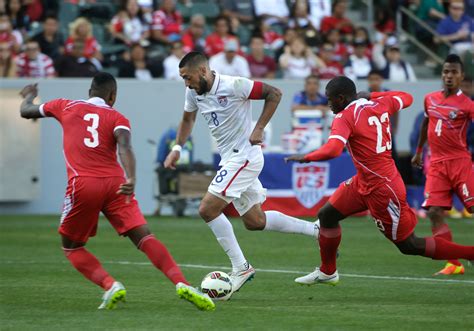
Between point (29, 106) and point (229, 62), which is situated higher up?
point (29, 106)

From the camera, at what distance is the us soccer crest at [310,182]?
Answer: 19172mm

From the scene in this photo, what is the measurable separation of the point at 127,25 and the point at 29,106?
12152 millimetres

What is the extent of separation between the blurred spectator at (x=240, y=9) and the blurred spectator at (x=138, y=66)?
282cm

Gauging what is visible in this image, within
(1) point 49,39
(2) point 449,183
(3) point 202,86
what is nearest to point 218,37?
(1) point 49,39

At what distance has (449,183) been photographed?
12.2 meters

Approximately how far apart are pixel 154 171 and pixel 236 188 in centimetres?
983

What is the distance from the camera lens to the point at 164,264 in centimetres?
916

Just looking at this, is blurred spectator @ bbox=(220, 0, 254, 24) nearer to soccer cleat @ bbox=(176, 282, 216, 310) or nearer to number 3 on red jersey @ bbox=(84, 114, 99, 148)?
number 3 on red jersey @ bbox=(84, 114, 99, 148)

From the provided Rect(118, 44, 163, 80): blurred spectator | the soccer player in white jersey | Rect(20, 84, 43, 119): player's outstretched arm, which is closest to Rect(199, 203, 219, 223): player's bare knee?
the soccer player in white jersey

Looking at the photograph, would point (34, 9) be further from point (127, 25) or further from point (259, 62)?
point (259, 62)

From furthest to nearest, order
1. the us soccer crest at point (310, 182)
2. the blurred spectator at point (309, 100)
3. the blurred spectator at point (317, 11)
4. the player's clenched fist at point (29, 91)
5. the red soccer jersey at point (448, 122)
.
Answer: the blurred spectator at point (317, 11), the blurred spectator at point (309, 100), the us soccer crest at point (310, 182), the red soccer jersey at point (448, 122), the player's clenched fist at point (29, 91)

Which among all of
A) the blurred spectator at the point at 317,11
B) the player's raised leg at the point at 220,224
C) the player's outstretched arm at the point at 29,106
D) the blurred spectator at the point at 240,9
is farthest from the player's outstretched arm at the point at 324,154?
the blurred spectator at the point at 317,11

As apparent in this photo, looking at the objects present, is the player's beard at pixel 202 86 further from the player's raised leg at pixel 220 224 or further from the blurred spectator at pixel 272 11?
the blurred spectator at pixel 272 11

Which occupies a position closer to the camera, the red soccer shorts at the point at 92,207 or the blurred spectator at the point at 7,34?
the red soccer shorts at the point at 92,207
